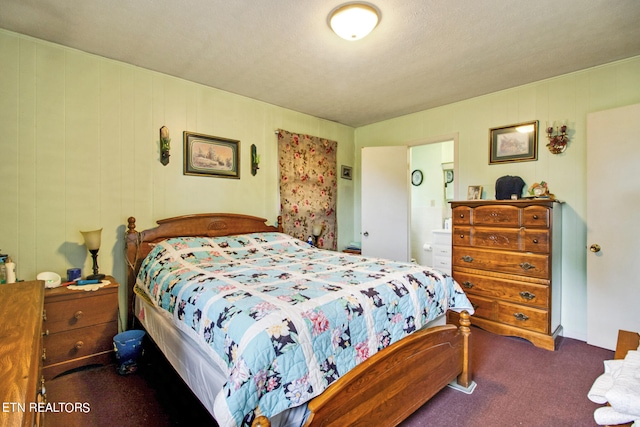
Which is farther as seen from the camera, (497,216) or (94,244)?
(497,216)

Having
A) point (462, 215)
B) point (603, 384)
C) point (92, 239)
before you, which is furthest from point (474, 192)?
point (92, 239)

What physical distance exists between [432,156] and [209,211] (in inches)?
154

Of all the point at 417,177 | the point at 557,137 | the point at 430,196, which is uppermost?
the point at 557,137

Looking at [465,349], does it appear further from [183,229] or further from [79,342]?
[79,342]

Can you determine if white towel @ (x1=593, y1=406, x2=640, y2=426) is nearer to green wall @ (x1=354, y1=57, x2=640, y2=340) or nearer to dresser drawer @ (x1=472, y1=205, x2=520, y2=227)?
dresser drawer @ (x1=472, y1=205, x2=520, y2=227)

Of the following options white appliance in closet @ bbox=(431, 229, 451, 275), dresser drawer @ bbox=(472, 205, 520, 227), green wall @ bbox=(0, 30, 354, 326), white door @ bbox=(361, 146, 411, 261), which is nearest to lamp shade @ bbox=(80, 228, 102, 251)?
green wall @ bbox=(0, 30, 354, 326)

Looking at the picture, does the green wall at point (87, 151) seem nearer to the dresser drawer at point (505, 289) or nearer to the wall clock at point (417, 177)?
the dresser drawer at point (505, 289)

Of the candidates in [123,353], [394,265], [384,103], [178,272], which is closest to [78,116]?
[178,272]

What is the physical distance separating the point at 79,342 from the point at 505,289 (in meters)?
3.54

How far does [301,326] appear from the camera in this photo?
129 centimetres

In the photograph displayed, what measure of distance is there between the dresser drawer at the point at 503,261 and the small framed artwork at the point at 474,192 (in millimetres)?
679

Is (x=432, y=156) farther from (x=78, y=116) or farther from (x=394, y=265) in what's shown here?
(x=78, y=116)

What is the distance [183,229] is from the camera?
2.97 m

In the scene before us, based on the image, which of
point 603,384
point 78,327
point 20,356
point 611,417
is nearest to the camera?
point 20,356
